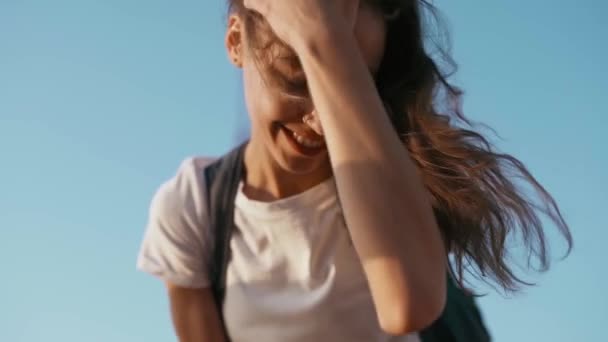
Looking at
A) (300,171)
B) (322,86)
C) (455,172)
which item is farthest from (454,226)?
(322,86)

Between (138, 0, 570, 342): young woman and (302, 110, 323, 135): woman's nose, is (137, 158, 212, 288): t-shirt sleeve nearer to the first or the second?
(138, 0, 570, 342): young woman

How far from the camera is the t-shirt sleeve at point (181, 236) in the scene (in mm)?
1088


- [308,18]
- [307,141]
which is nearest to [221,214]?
[307,141]

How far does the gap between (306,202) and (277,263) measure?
0.10 m

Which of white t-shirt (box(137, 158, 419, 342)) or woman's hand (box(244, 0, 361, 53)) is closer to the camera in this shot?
woman's hand (box(244, 0, 361, 53))

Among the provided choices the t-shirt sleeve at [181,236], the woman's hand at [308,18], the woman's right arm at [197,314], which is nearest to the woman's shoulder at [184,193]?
the t-shirt sleeve at [181,236]

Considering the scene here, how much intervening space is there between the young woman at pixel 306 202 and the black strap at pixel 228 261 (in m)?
0.01

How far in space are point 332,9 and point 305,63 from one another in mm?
74

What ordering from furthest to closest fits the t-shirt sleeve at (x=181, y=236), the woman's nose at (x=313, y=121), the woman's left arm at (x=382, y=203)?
the t-shirt sleeve at (x=181, y=236)
the woman's nose at (x=313, y=121)
the woman's left arm at (x=382, y=203)

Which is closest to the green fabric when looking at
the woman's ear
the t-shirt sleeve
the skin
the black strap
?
the black strap

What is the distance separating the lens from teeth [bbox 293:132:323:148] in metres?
1.02

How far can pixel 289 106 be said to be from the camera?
99cm

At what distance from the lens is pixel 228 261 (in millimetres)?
1087

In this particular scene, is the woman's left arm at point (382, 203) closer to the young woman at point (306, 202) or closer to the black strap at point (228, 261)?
the young woman at point (306, 202)
